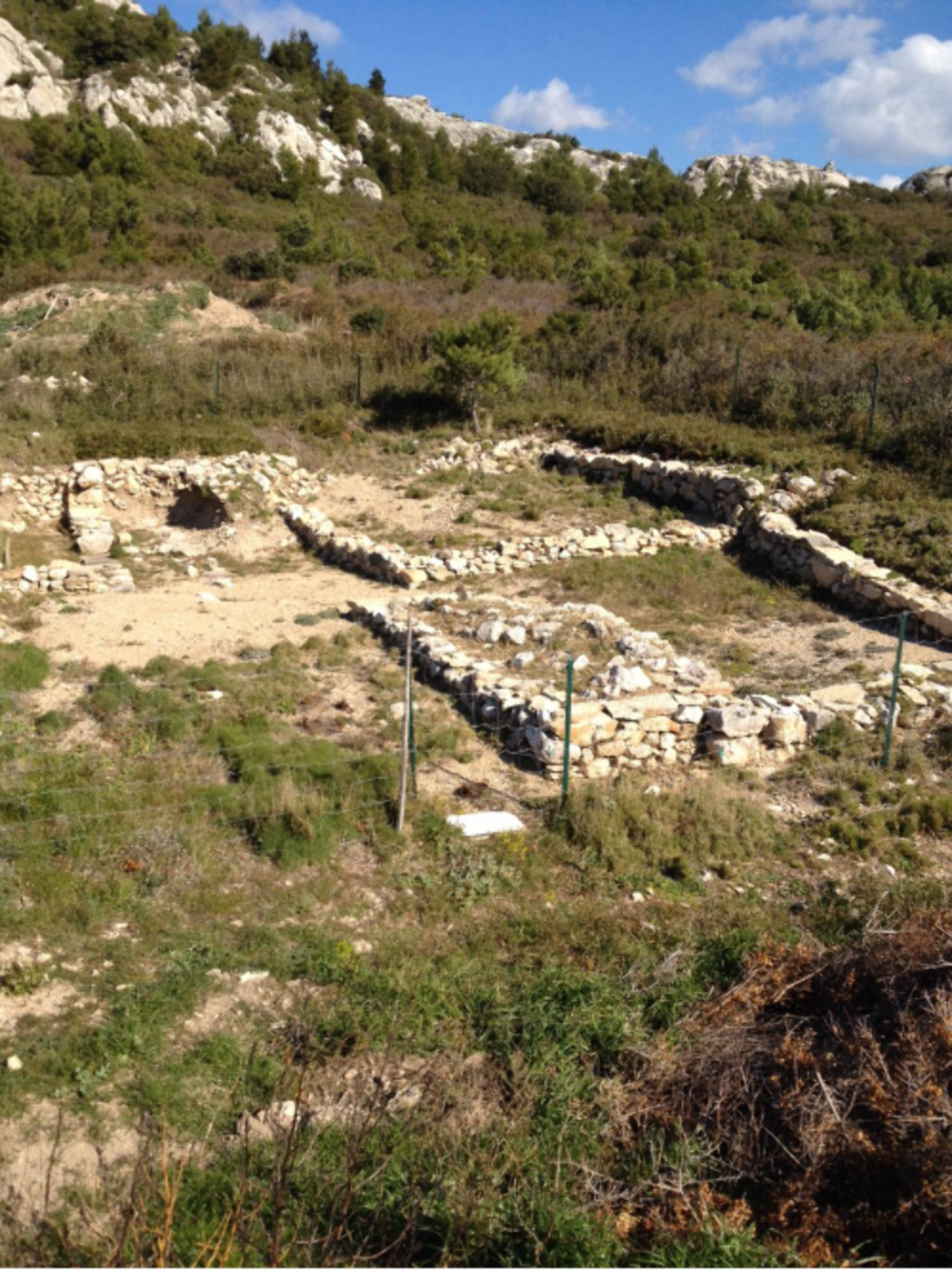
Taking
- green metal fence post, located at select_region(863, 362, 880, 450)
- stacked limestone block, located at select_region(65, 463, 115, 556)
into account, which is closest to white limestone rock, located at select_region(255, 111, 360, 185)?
stacked limestone block, located at select_region(65, 463, 115, 556)

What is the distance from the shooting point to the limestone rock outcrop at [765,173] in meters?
56.7

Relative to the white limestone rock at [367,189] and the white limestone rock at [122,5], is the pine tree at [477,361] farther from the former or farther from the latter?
the white limestone rock at [122,5]

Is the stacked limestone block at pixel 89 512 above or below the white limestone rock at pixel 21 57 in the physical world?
below

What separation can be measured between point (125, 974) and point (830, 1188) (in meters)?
4.10

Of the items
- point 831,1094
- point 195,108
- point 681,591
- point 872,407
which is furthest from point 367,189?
point 831,1094

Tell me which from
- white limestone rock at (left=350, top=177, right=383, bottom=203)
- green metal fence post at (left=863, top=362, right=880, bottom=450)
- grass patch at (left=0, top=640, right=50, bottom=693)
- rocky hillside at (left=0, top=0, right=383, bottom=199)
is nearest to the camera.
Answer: grass patch at (left=0, top=640, right=50, bottom=693)

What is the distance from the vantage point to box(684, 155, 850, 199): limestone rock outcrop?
186 ft

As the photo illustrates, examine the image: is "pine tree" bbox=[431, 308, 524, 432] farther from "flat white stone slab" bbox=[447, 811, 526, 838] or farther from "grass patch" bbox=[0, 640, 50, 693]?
"flat white stone slab" bbox=[447, 811, 526, 838]

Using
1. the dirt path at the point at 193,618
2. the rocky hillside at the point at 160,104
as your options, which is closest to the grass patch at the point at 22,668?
the dirt path at the point at 193,618

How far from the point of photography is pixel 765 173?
59.6 meters

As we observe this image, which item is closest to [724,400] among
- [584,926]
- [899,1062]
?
[584,926]

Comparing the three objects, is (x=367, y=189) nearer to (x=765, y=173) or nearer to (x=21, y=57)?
(x=21, y=57)

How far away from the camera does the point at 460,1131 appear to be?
169 inches

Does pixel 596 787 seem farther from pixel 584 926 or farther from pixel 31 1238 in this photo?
pixel 31 1238
